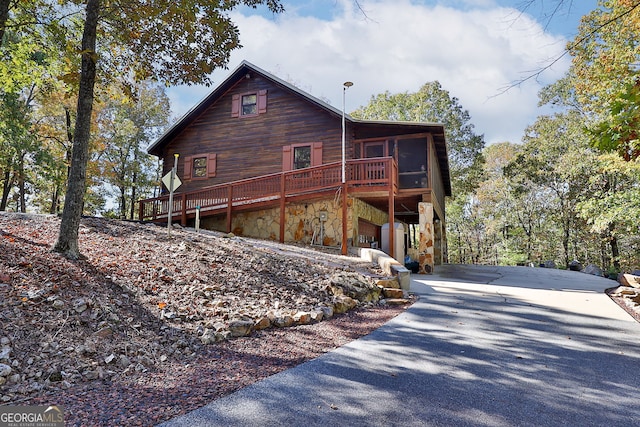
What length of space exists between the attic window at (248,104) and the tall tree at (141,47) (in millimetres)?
7995

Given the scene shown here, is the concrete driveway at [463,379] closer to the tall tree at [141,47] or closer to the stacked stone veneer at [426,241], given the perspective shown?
the tall tree at [141,47]

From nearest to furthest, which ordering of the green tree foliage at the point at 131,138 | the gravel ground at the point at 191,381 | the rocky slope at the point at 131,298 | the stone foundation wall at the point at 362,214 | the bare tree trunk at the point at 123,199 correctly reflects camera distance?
the gravel ground at the point at 191,381 → the rocky slope at the point at 131,298 → the stone foundation wall at the point at 362,214 → the green tree foliage at the point at 131,138 → the bare tree trunk at the point at 123,199

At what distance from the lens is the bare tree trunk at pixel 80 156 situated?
486 cm

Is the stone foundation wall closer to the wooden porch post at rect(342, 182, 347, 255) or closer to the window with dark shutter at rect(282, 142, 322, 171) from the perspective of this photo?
the wooden porch post at rect(342, 182, 347, 255)

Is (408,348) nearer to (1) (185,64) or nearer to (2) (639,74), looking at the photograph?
(2) (639,74)

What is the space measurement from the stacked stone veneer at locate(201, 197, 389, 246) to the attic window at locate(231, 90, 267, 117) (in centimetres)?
465

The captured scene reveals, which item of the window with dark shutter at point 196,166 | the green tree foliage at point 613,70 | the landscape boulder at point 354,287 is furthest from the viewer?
the window with dark shutter at point 196,166

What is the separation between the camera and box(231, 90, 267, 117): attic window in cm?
1490

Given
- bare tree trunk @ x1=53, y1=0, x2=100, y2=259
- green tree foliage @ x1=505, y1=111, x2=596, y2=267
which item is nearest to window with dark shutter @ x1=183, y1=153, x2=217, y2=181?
bare tree trunk @ x1=53, y1=0, x2=100, y2=259

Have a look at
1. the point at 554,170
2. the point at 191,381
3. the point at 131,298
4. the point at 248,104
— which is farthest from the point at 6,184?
the point at 554,170

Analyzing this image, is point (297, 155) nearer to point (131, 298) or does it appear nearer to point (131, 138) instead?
point (131, 298)

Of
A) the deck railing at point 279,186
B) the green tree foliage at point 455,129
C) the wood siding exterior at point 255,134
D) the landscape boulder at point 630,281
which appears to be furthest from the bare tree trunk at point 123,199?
the landscape boulder at point 630,281

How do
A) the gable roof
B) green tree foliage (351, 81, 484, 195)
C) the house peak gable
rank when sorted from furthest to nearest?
green tree foliage (351, 81, 484, 195), the house peak gable, the gable roof

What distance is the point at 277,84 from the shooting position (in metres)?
14.7
